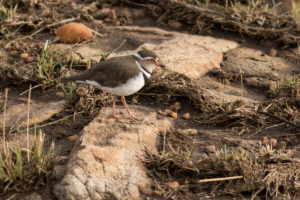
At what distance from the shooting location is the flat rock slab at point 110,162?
11.1 ft

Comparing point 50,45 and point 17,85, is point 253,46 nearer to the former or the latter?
point 50,45

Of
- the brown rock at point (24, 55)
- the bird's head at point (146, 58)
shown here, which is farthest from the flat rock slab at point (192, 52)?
the brown rock at point (24, 55)

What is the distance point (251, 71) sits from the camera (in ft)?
19.2

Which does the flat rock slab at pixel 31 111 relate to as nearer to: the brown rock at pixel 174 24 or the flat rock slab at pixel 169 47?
the flat rock slab at pixel 169 47

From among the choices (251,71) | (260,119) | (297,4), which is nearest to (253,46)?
(251,71)

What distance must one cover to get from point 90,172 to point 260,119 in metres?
2.23

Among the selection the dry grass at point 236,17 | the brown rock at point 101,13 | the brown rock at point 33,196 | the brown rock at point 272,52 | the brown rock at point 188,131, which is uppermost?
the dry grass at point 236,17

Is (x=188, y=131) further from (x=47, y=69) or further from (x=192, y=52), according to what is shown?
(x=47, y=69)

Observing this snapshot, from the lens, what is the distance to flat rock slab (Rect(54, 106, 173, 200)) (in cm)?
338

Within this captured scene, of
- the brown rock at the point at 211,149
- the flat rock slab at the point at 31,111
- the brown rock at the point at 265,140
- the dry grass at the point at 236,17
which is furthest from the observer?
the dry grass at the point at 236,17

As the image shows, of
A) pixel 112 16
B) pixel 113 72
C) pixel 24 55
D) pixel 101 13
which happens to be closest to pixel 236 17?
pixel 112 16

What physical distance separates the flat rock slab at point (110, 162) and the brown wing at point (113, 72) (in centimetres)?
51

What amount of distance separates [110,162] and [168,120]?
1223 mm

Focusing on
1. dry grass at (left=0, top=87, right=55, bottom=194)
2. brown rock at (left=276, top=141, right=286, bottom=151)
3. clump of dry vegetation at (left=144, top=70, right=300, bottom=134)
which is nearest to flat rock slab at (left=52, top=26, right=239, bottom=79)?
clump of dry vegetation at (left=144, top=70, right=300, bottom=134)
